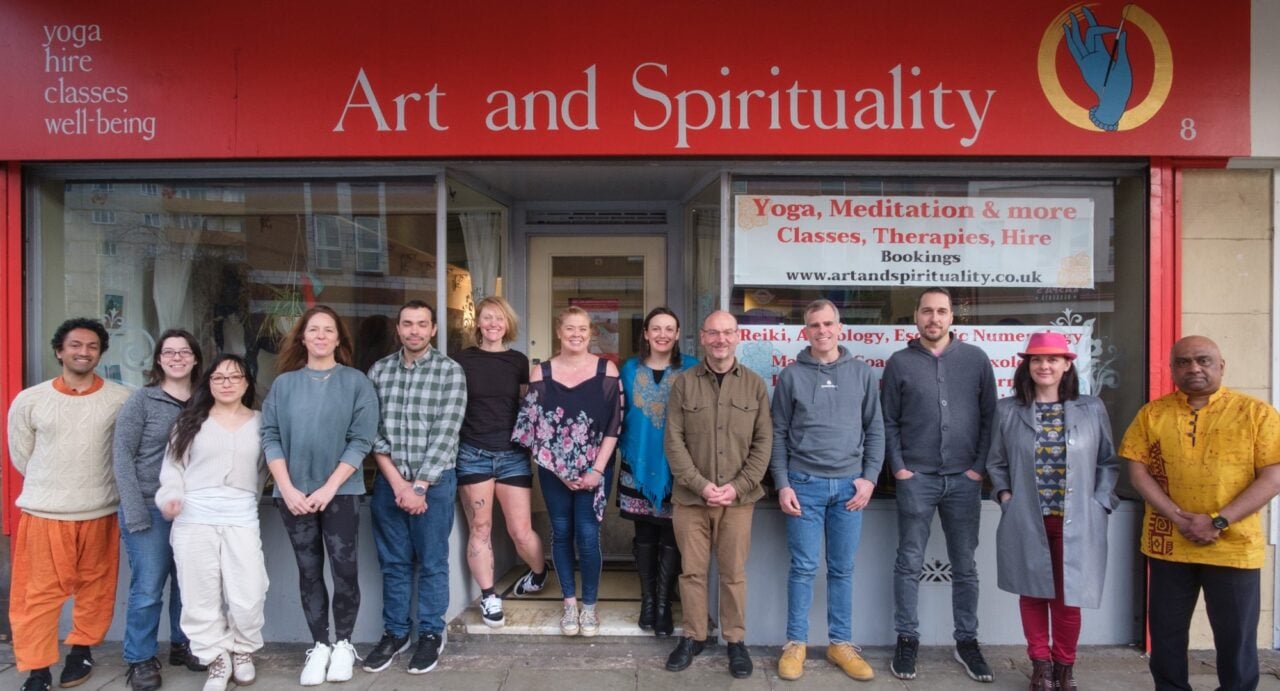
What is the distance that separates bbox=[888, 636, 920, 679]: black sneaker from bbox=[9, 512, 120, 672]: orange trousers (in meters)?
4.00

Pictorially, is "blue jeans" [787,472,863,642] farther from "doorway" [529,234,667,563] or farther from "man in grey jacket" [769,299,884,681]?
"doorway" [529,234,667,563]

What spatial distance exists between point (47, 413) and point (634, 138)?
10.5 ft

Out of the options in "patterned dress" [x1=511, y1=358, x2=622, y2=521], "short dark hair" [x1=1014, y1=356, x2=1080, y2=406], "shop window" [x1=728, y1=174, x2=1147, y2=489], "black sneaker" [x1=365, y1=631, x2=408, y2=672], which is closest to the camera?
"short dark hair" [x1=1014, y1=356, x2=1080, y2=406]

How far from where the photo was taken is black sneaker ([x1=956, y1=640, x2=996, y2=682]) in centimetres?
368

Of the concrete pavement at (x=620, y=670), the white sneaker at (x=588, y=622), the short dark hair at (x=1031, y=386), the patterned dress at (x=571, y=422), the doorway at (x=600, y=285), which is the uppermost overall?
the doorway at (x=600, y=285)

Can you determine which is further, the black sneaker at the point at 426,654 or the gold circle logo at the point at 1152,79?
the gold circle logo at the point at 1152,79

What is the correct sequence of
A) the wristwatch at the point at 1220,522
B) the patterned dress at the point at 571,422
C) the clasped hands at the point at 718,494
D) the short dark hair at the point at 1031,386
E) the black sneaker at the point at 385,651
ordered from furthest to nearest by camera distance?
the patterned dress at the point at 571,422
the black sneaker at the point at 385,651
the clasped hands at the point at 718,494
the short dark hair at the point at 1031,386
the wristwatch at the point at 1220,522

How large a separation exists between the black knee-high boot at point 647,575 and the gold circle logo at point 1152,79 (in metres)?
3.26

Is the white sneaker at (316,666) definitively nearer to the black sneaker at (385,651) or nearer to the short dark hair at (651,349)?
the black sneaker at (385,651)

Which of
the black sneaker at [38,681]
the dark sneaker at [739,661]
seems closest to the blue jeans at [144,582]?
the black sneaker at [38,681]

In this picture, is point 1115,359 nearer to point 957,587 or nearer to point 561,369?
point 957,587

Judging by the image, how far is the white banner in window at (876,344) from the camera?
4.18 meters

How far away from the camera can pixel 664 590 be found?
13.3 feet

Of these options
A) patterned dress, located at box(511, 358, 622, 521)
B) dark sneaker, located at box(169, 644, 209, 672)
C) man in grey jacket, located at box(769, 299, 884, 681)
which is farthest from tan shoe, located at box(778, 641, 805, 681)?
dark sneaker, located at box(169, 644, 209, 672)
